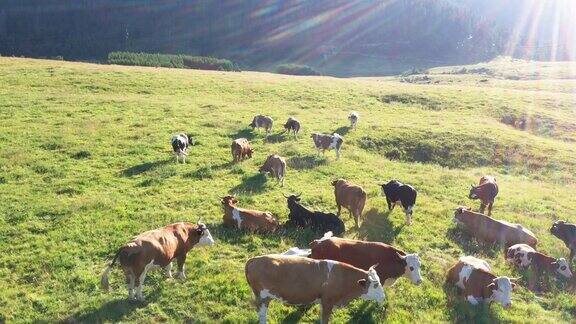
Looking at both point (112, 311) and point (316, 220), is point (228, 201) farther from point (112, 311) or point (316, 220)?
point (112, 311)

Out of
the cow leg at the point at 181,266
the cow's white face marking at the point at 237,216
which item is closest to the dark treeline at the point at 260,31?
the cow's white face marking at the point at 237,216

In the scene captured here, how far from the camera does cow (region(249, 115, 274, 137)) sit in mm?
31516

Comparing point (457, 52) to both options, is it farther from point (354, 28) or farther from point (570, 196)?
point (570, 196)

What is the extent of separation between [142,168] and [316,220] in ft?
33.8

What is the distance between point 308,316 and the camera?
1177 centimetres

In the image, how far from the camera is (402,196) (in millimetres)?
18391

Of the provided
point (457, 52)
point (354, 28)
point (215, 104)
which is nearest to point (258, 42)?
point (354, 28)

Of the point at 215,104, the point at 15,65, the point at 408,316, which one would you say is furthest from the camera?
the point at 15,65

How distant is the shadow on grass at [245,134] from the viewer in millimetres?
30031

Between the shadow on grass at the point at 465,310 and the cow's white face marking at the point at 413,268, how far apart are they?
109 centimetres

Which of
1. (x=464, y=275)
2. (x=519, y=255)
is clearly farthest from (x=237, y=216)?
(x=519, y=255)

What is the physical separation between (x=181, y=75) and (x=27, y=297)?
1614 inches

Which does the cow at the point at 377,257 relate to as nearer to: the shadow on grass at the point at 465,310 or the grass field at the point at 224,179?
the grass field at the point at 224,179

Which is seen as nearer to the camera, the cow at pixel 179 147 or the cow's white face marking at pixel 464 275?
the cow's white face marking at pixel 464 275
